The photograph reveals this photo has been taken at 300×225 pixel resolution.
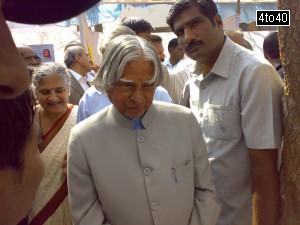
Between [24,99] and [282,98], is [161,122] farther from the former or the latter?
[24,99]

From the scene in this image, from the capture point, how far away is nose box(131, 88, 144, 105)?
70.2 inches

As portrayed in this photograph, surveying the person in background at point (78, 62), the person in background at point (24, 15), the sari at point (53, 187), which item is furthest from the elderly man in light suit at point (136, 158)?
the person in background at point (78, 62)

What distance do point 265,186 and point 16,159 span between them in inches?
54.0

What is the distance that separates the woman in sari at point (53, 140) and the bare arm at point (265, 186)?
3.94 feet

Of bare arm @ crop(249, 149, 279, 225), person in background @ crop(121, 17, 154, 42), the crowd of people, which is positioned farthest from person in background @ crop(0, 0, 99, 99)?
person in background @ crop(121, 17, 154, 42)

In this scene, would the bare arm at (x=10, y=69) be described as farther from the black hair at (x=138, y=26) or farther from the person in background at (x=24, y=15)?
the black hair at (x=138, y=26)

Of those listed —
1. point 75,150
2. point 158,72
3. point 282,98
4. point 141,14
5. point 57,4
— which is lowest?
point 75,150

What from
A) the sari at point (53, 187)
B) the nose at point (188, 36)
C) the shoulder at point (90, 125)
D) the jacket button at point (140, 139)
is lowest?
the sari at point (53, 187)

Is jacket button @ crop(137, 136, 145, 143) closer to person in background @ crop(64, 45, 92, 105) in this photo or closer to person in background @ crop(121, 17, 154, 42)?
person in background @ crop(121, 17, 154, 42)

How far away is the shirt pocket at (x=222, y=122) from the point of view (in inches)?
74.0

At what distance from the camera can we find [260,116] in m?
1.80

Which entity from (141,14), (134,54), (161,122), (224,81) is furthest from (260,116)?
(141,14)

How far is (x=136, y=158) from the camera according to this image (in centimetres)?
176

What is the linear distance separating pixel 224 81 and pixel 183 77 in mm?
1944
